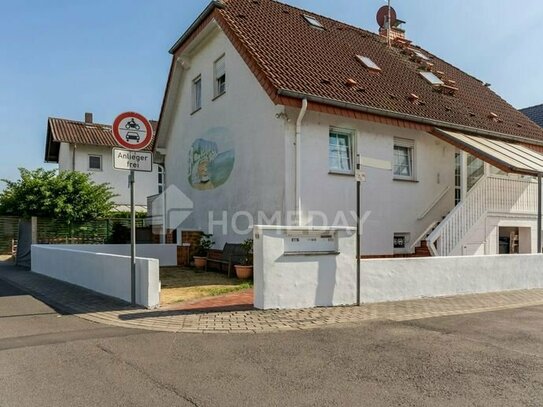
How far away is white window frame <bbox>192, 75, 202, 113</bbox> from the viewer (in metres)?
17.5

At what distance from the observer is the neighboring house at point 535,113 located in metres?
32.5

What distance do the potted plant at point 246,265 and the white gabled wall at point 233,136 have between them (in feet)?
3.96

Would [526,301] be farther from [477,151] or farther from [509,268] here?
[477,151]

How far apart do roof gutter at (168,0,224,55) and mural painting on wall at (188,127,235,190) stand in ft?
11.5

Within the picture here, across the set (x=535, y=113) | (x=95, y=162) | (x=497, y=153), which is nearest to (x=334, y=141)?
(x=497, y=153)

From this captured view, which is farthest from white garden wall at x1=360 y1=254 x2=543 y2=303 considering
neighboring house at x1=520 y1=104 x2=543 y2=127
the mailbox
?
neighboring house at x1=520 y1=104 x2=543 y2=127

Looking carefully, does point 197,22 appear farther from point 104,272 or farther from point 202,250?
point 104,272

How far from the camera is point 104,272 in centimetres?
995

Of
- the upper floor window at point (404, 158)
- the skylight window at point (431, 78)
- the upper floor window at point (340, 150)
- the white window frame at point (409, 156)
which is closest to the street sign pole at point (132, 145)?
the upper floor window at point (340, 150)

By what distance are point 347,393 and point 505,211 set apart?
12112 mm

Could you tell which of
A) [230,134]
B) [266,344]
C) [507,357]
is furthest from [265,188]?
[507,357]

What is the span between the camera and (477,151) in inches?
513

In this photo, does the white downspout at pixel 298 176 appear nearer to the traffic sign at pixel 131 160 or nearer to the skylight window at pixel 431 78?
the traffic sign at pixel 131 160

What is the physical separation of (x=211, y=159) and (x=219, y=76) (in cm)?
271
